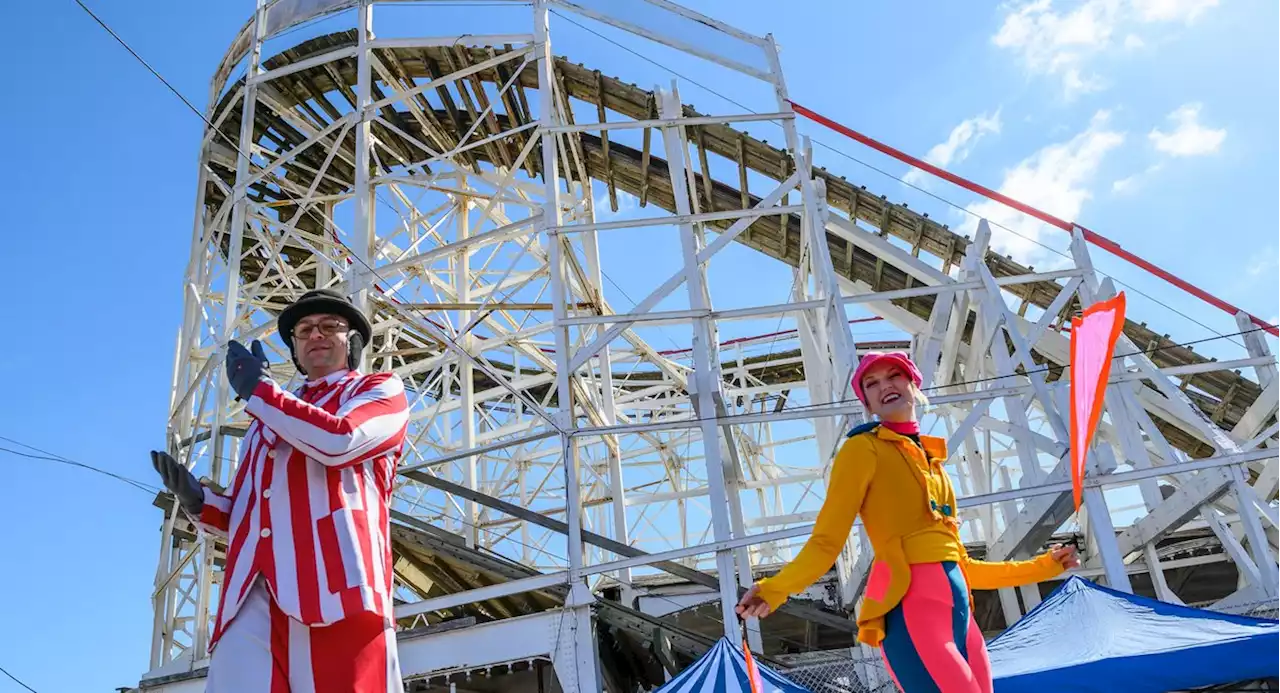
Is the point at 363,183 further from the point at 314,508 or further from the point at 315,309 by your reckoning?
the point at 314,508

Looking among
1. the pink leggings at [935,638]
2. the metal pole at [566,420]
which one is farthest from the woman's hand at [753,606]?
the metal pole at [566,420]

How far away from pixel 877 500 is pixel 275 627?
5.30ft

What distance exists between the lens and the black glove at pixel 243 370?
2.47 meters

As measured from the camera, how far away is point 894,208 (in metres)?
11.0

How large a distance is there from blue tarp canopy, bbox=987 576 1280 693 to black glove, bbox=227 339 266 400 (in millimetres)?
4231

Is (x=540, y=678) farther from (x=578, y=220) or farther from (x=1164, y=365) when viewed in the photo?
(x=1164, y=365)

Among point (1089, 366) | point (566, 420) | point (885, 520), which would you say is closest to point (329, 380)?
point (885, 520)

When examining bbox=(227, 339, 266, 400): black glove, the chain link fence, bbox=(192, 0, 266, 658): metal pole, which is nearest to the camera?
bbox=(227, 339, 266, 400): black glove

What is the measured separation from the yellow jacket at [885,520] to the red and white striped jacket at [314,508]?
3.55 feet

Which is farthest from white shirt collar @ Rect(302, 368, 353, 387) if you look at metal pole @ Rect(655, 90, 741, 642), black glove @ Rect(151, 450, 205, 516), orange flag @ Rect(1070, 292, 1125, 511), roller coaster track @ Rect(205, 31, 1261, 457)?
roller coaster track @ Rect(205, 31, 1261, 457)

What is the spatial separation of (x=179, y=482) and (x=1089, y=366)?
11.8 feet

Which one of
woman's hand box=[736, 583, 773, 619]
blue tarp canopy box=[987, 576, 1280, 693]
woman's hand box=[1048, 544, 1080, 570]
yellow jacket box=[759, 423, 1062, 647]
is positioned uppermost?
yellow jacket box=[759, 423, 1062, 647]

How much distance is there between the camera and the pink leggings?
2.50 meters

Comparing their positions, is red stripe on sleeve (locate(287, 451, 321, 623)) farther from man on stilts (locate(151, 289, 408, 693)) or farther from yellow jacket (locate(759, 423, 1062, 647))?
yellow jacket (locate(759, 423, 1062, 647))
